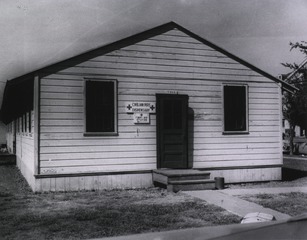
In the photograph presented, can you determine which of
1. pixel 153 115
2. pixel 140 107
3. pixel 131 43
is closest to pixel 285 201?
Answer: pixel 153 115

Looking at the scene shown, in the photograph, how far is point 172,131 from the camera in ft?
38.3

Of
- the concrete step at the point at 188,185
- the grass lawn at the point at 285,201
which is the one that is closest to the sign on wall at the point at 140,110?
the concrete step at the point at 188,185

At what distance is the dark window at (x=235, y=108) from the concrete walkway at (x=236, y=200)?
2446mm

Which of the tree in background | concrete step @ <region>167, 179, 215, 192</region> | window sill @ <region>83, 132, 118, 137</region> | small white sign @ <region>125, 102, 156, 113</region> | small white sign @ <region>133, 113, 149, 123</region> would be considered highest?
the tree in background

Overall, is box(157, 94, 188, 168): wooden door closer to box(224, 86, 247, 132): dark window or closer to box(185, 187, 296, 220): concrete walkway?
box(224, 86, 247, 132): dark window

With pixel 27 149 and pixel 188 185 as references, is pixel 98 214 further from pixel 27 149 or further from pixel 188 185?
pixel 27 149

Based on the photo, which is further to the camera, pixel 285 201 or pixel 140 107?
pixel 140 107

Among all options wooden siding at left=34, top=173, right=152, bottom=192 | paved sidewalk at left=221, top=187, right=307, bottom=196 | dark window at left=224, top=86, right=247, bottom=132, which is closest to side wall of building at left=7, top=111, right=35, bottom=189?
wooden siding at left=34, top=173, right=152, bottom=192

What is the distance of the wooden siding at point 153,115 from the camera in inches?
416

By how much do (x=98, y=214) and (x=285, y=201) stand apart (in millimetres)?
4332

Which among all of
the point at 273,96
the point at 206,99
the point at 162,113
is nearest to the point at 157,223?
the point at 162,113

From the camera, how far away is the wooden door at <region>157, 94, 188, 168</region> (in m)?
11.6

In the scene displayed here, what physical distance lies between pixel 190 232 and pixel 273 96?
37.0 feet

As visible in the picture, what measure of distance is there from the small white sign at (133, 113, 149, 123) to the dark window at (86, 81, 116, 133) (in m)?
→ 0.63
